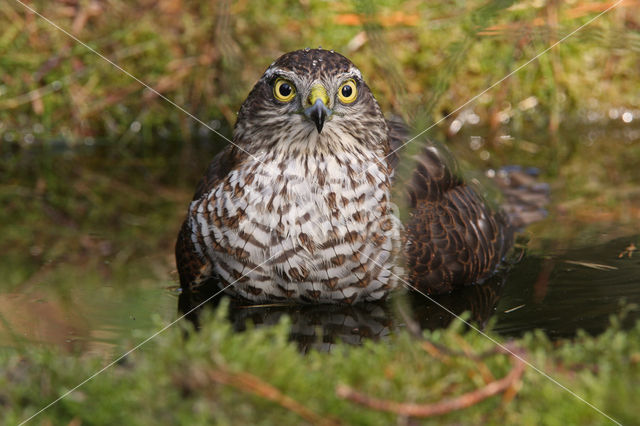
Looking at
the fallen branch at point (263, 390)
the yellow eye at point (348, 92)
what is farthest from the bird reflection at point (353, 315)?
the fallen branch at point (263, 390)

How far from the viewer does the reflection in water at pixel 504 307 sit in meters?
3.67

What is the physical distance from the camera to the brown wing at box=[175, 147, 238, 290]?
415cm

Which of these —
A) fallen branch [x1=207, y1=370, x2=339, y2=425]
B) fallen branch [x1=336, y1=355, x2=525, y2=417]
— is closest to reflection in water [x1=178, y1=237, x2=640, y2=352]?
fallen branch [x1=336, y1=355, x2=525, y2=417]

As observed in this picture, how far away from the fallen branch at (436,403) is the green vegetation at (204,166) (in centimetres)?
3

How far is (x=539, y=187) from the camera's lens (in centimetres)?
572

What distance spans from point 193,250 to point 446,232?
4.10 ft

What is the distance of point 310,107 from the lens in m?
3.78

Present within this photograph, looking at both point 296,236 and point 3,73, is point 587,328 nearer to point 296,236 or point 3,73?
point 296,236

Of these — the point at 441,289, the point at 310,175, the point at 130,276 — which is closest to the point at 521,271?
the point at 441,289

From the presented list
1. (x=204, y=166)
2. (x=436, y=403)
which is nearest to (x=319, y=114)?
(x=436, y=403)

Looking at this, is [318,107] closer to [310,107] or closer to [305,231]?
[310,107]

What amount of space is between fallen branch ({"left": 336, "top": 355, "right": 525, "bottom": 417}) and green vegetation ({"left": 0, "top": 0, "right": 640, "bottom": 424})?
0.10 feet

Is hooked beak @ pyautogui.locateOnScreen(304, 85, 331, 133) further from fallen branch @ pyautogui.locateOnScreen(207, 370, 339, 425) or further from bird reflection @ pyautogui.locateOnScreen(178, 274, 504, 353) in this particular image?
fallen branch @ pyautogui.locateOnScreen(207, 370, 339, 425)

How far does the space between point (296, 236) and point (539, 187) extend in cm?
243
